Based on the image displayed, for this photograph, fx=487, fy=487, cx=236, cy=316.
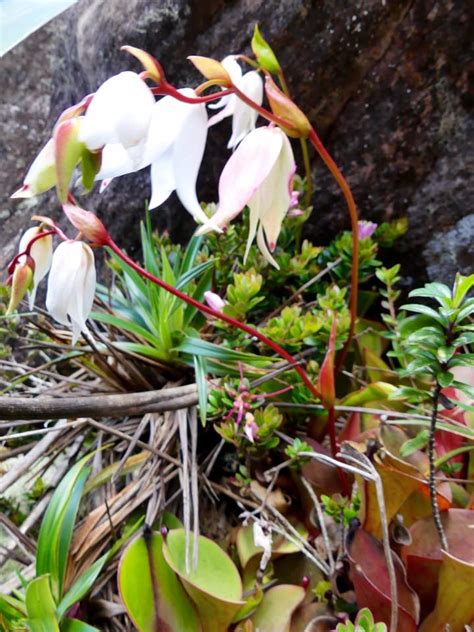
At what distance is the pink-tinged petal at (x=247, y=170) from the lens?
458mm

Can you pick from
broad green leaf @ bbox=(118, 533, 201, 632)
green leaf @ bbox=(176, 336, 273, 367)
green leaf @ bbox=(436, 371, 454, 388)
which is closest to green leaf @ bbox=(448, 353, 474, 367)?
green leaf @ bbox=(436, 371, 454, 388)

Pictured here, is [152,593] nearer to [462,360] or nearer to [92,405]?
[92,405]

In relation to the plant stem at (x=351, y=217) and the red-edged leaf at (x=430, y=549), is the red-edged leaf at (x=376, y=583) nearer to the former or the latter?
the red-edged leaf at (x=430, y=549)

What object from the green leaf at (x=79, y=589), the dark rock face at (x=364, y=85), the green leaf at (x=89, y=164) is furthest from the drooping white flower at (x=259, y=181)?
the dark rock face at (x=364, y=85)

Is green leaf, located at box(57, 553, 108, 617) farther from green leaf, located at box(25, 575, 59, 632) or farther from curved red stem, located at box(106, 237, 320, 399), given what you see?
curved red stem, located at box(106, 237, 320, 399)

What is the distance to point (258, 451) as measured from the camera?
2.41 feet

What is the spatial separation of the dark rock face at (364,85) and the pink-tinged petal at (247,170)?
60cm

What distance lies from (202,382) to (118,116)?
17.5 inches

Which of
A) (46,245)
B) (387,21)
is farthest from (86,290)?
(387,21)

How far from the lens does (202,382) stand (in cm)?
75

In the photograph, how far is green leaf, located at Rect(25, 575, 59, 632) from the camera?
22.5 inches

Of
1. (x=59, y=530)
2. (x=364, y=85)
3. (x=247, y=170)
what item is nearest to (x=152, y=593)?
(x=59, y=530)

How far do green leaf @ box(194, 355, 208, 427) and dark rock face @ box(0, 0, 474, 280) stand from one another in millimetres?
454

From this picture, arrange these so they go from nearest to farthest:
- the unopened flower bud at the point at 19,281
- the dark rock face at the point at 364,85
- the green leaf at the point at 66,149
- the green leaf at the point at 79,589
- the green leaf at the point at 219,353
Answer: the green leaf at the point at 66,149
the unopened flower bud at the point at 19,281
the green leaf at the point at 79,589
the green leaf at the point at 219,353
the dark rock face at the point at 364,85
